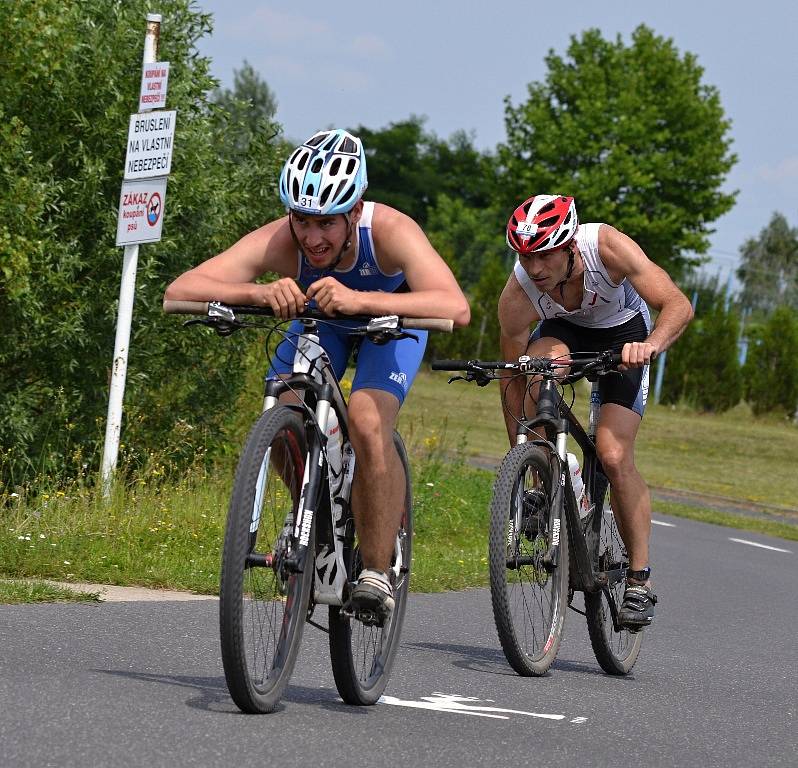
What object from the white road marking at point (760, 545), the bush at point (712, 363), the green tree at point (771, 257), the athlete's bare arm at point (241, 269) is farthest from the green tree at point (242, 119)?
the green tree at point (771, 257)

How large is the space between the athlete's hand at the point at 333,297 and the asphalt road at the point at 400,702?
1339 millimetres

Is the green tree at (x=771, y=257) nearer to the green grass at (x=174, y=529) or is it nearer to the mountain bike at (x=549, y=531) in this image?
the green grass at (x=174, y=529)

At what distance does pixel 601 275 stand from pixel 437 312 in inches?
76.2

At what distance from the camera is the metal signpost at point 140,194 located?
38.3 ft

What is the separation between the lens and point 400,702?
602 centimetres

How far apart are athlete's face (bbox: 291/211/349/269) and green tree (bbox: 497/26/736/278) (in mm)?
47781

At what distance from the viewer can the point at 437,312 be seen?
5551 mm

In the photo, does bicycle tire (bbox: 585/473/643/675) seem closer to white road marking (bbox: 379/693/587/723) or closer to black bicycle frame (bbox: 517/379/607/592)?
black bicycle frame (bbox: 517/379/607/592)

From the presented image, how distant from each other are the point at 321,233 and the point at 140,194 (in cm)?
636

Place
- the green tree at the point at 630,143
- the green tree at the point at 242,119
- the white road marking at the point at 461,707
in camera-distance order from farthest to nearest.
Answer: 1. the green tree at the point at 630,143
2. the green tree at the point at 242,119
3. the white road marking at the point at 461,707

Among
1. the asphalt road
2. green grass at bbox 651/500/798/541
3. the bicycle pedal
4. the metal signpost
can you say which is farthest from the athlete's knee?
green grass at bbox 651/500/798/541

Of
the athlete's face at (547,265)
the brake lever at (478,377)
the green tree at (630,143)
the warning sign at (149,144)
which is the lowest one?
the brake lever at (478,377)

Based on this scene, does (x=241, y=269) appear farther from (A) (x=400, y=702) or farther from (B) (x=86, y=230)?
(B) (x=86, y=230)

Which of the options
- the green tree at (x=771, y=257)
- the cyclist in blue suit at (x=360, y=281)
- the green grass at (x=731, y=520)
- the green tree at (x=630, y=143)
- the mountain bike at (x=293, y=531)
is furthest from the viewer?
the green tree at (x=771, y=257)
